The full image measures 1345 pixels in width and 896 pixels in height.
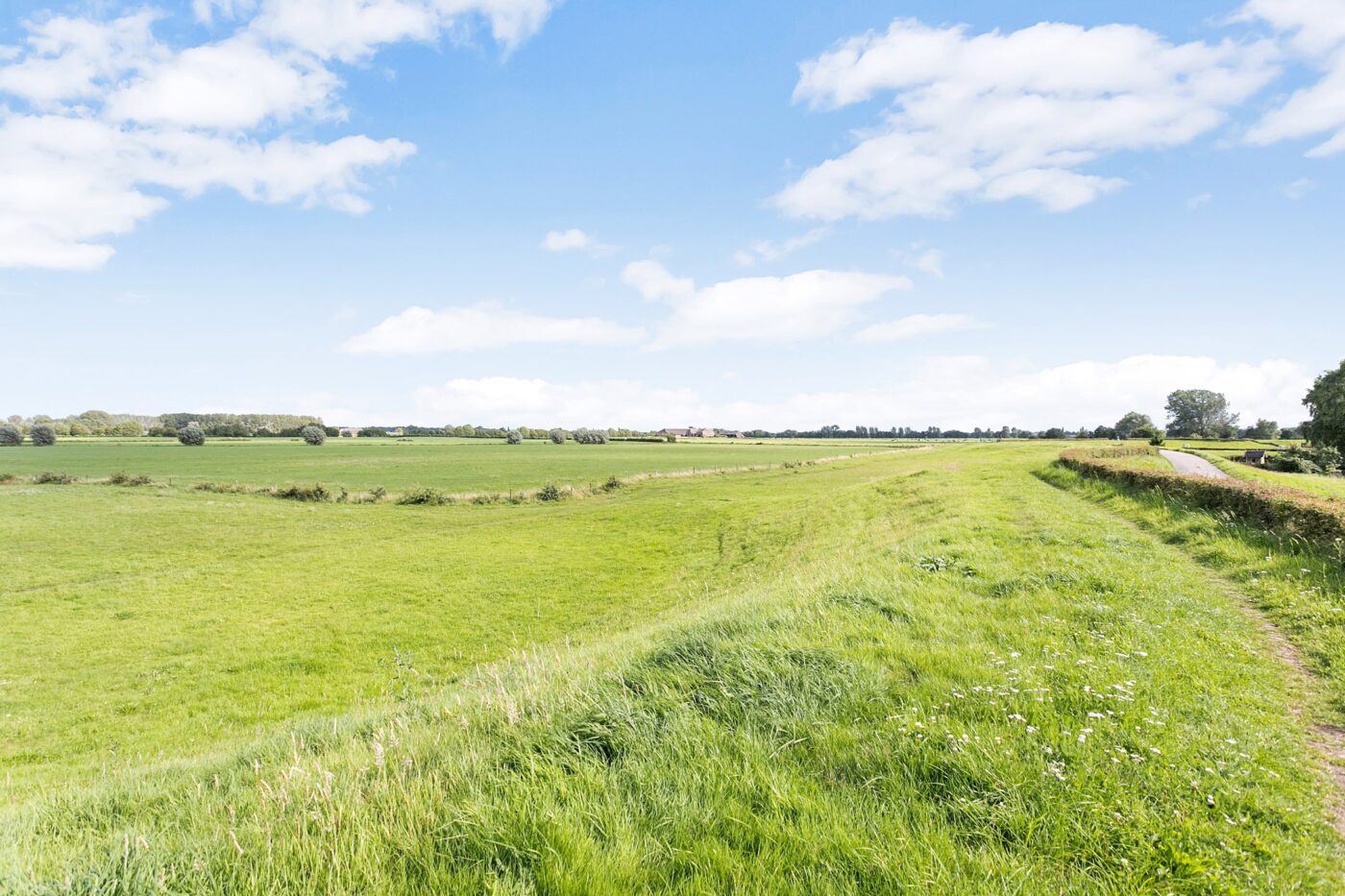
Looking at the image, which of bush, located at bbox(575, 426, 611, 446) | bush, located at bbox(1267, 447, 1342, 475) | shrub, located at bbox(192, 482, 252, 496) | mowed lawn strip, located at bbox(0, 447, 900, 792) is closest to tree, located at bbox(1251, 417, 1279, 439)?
bush, located at bbox(1267, 447, 1342, 475)

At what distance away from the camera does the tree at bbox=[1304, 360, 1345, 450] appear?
4922 centimetres

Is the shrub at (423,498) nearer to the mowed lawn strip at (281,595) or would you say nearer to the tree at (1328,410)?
the mowed lawn strip at (281,595)

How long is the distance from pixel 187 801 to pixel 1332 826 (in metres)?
9.39

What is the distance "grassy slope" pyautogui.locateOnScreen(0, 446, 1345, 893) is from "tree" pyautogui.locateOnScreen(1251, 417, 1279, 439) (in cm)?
17260

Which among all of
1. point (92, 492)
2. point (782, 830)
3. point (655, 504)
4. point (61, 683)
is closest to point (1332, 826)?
point (782, 830)

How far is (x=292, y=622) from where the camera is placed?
21453mm

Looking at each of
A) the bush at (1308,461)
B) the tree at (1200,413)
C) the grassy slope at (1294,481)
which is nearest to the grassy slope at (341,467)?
the grassy slope at (1294,481)

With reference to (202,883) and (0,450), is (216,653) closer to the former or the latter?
(202,883)

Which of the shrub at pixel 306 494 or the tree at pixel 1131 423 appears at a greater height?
the tree at pixel 1131 423

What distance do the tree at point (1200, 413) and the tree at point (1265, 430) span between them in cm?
427

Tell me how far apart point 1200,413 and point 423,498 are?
598ft

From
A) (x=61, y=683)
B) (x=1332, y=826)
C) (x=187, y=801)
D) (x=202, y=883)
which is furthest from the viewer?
(x=61, y=683)

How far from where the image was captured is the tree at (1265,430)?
121312 millimetres

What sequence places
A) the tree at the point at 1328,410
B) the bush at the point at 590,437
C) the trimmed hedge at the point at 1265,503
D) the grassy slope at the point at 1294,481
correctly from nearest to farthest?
the trimmed hedge at the point at 1265,503
the grassy slope at the point at 1294,481
the tree at the point at 1328,410
the bush at the point at 590,437
